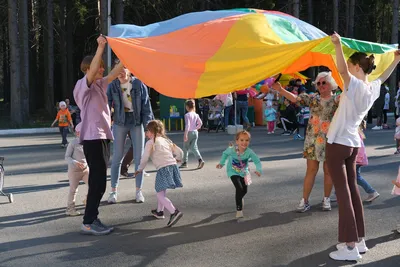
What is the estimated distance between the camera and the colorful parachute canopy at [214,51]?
18.6ft

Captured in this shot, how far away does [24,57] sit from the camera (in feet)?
86.0

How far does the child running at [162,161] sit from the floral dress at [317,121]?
179cm

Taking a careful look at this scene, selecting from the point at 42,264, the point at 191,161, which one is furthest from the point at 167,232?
the point at 191,161

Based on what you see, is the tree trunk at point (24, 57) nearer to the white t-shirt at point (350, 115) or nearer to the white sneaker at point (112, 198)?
the white sneaker at point (112, 198)

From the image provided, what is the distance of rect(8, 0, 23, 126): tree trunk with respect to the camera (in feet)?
79.3

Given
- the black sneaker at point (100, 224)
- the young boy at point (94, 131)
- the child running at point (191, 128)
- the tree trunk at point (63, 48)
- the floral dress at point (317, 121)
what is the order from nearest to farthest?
1. the young boy at point (94, 131)
2. the black sneaker at point (100, 224)
3. the floral dress at point (317, 121)
4. the child running at point (191, 128)
5. the tree trunk at point (63, 48)

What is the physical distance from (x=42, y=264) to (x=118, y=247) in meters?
0.88

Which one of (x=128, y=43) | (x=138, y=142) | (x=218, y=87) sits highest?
(x=128, y=43)

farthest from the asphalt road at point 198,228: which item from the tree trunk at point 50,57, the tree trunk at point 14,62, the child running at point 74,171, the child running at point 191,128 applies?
the tree trunk at point 50,57

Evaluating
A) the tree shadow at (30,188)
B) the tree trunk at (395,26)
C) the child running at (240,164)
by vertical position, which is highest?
the tree trunk at (395,26)

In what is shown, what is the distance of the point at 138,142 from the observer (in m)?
8.09

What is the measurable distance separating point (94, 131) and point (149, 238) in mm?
1435

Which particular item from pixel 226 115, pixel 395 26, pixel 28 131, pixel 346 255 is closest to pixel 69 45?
pixel 28 131

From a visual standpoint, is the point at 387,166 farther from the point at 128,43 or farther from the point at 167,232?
the point at 128,43
